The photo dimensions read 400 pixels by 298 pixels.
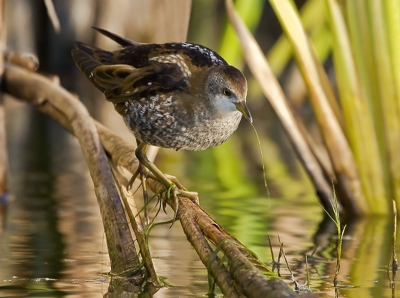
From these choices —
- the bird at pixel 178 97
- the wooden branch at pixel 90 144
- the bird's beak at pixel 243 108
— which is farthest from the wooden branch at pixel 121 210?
the bird's beak at pixel 243 108

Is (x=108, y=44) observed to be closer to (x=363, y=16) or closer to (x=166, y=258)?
(x=363, y=16)

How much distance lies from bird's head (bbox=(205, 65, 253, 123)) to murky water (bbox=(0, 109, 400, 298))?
727mm

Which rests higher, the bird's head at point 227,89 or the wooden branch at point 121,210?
the bird's head at point 227,89

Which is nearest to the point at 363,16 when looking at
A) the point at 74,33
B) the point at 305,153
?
the point at 305,153

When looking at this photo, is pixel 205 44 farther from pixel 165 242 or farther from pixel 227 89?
pixel 227 89

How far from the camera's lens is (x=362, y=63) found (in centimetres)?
477

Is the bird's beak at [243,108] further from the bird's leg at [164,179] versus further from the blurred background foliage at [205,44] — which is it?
the blurred background foliage at [205,44]

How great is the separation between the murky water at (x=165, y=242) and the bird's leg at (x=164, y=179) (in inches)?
13.1

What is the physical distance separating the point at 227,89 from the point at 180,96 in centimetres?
24

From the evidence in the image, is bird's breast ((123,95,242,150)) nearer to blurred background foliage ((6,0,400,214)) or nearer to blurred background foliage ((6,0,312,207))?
blurred background foliage ((6,0,400,214))

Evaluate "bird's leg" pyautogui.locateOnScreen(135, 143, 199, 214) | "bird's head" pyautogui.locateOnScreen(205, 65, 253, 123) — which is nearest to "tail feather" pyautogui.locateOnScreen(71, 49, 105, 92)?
"bird's leg" pyautogui.locateOnScreen(135, 143, 199, 214)

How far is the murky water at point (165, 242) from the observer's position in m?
3.28

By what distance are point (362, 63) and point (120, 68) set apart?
5.64 feet

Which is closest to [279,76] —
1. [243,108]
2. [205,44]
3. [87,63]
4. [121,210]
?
[205,44]
